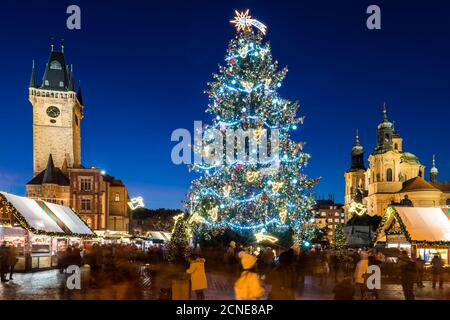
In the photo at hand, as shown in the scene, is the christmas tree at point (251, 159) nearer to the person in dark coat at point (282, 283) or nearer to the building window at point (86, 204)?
the person in dark coat at point (282, 283)

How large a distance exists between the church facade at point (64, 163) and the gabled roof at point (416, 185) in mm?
49543

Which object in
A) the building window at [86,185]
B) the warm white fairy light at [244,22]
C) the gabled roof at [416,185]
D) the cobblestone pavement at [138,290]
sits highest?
the warm white fairy light at [244,22]

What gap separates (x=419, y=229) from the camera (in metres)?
23.4

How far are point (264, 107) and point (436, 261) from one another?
13226 millimetres

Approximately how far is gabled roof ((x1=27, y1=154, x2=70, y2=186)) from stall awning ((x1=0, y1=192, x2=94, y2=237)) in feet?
135

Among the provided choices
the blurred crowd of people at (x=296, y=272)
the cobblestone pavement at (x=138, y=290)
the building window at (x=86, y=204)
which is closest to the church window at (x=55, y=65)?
the building window at (x=86, y=204)

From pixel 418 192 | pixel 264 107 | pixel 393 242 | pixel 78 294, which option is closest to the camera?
pixel 78 294

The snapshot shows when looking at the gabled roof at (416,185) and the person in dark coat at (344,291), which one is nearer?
the person in dark coat at (344,291)

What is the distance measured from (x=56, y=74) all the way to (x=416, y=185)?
207 ft

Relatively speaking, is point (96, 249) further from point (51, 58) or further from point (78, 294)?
point (51, 58)

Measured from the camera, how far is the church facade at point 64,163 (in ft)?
236

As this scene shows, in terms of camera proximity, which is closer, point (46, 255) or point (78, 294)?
point (78, 294)

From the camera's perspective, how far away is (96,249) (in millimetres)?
22672
